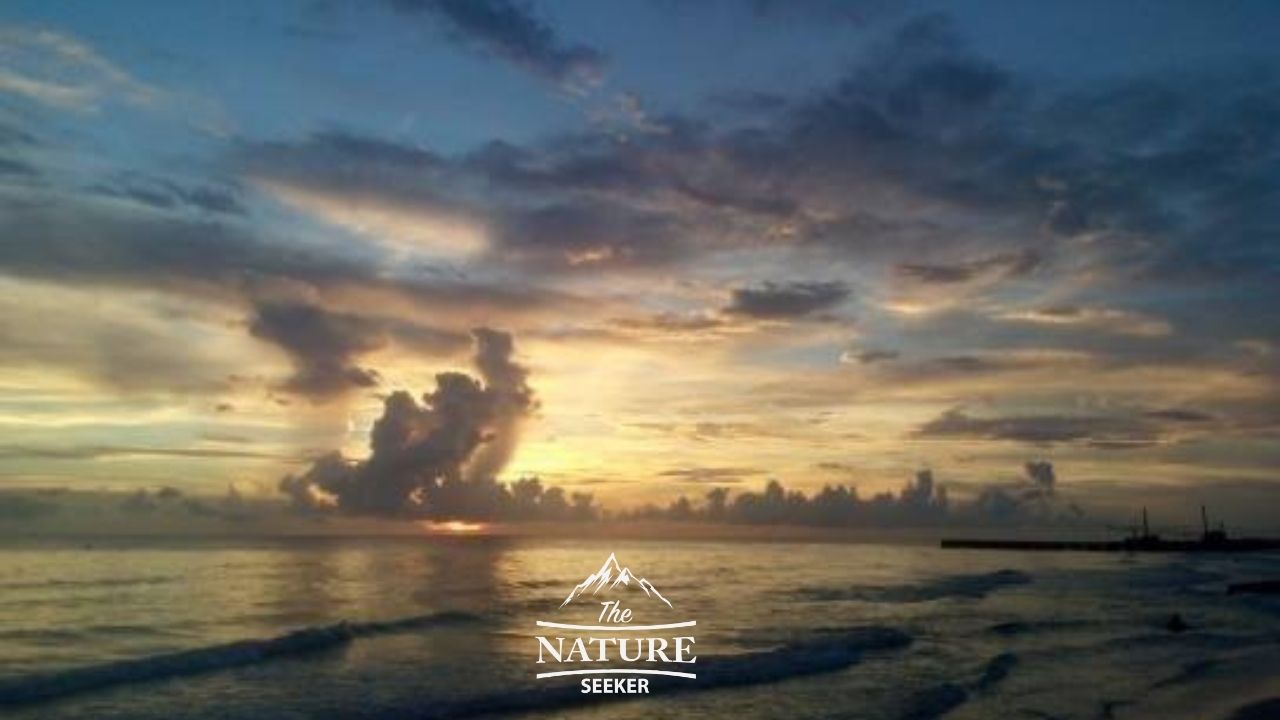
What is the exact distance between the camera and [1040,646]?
4003 centimetres

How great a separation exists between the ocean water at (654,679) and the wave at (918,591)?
1.71 feet

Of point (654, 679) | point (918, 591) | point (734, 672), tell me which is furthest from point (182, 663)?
point (918, 591)

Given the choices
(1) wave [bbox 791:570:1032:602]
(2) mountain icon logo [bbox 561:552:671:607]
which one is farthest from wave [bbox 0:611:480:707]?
(1) wave [bbox 791:570:1032:602]

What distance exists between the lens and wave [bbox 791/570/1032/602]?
66.9m

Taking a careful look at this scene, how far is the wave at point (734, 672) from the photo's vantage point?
90.8 ft

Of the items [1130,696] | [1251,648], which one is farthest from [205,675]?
[1251,648]

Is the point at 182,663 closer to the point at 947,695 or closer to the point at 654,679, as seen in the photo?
the point at 654,679

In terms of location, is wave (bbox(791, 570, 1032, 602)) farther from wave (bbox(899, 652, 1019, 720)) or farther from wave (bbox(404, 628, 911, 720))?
wave (bbox(899, 652, 1019, 720))

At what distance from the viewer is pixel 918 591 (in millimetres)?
74062

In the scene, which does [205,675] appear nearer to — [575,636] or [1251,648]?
[575,636]

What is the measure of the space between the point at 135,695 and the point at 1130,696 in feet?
96.2

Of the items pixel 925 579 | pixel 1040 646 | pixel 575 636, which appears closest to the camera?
pixel 1040 646

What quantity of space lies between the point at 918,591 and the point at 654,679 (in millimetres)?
47692

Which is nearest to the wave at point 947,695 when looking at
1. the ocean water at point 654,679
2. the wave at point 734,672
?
the ocean water at point 654,679
